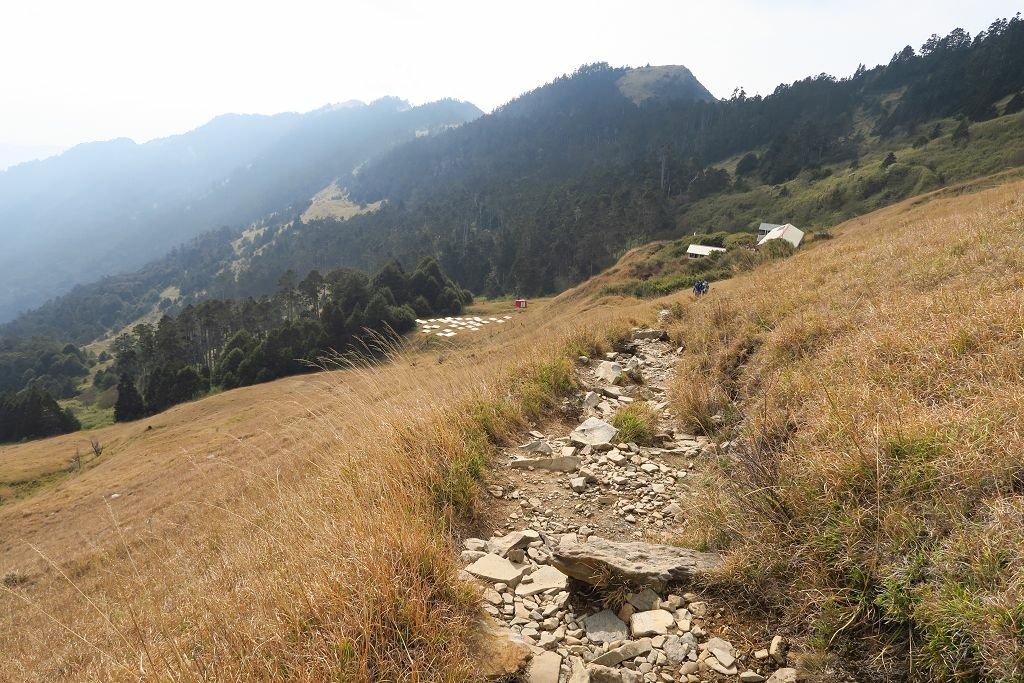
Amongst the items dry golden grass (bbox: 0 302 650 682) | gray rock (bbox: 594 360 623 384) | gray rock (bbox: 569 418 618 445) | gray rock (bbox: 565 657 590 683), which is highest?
dry golden grass (bbox: 0 302 650 682)

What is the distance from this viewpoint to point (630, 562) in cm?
317

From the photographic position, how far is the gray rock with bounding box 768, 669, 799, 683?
91.0 inches

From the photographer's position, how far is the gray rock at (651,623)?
272 centimetres


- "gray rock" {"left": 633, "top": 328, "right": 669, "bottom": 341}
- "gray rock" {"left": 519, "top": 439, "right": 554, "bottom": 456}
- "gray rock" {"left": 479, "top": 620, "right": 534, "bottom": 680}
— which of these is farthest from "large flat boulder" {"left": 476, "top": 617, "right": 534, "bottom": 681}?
"gray rock" {"left": 633, "top": 328, "right": 669, "bottom": 341}

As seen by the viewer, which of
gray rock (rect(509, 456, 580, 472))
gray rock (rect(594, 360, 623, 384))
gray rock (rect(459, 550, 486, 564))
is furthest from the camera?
gray rock (rect(594, 360, 623, 384))

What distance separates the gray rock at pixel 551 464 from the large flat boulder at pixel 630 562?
1.48 meters

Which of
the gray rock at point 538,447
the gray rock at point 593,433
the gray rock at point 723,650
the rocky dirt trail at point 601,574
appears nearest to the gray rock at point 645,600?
the rocky dirt trail at point 601,574

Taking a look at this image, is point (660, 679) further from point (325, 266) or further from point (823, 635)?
point (325, 266)

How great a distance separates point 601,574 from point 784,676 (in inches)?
43.4

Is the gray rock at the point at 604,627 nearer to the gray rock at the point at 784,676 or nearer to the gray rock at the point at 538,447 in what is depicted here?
the gray rock at the point at 784,676

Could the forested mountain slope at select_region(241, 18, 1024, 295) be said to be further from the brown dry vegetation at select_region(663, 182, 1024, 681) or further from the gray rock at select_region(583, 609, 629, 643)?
the gray rock at select_region(583, 609, 629, 643)

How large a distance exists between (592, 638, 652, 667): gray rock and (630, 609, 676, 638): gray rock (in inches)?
5.2

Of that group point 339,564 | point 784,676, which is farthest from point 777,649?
point 339,564

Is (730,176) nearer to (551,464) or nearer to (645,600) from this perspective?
(551,464)
